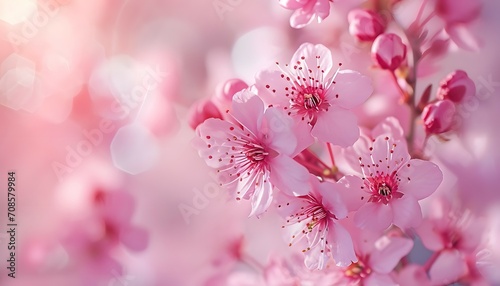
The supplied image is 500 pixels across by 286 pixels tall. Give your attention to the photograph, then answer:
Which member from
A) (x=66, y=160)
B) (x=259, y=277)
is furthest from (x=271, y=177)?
(x=66, y=160)

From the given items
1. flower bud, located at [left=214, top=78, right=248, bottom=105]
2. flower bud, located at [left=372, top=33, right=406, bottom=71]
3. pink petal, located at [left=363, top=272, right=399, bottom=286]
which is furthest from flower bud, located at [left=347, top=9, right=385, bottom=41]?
pink petal, located at [left=363, top=272, right=399, bottom=286]

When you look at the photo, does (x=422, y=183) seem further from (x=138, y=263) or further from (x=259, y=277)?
(x=138, y=263)

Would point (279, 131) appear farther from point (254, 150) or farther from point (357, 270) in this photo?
point (357, 270)

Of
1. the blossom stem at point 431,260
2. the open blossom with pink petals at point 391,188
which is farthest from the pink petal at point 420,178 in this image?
the blossom stem at point 431,260

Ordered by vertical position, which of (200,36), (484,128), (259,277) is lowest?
(259,277)

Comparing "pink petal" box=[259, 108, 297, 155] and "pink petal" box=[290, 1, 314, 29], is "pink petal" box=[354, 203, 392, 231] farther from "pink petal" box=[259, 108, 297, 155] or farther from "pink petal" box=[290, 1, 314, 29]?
"pink petal" box=[290, 1, 314, 29]

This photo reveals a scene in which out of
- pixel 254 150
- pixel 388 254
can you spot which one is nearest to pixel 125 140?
pixel 254 150
